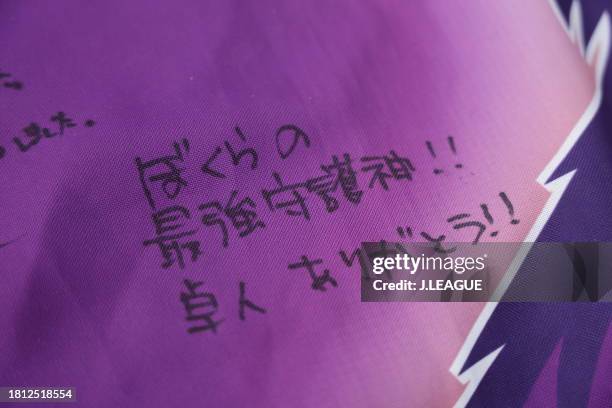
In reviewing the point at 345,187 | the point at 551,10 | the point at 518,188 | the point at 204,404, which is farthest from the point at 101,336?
the point at 551,10

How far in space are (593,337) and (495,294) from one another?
90mm

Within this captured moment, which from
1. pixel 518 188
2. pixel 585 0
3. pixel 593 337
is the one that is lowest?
pixel 593 337

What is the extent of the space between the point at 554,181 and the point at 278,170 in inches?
8.9

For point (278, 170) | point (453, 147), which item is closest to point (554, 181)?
point (453, 147)

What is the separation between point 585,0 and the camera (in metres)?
0.49

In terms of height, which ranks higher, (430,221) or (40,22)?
(40,22)

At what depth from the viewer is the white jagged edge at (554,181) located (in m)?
0.42

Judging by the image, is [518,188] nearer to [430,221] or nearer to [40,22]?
[430,221]

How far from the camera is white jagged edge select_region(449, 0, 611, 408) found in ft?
1.39

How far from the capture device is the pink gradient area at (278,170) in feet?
1.34

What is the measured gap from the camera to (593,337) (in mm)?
436

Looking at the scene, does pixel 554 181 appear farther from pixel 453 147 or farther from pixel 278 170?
pixel 278 170

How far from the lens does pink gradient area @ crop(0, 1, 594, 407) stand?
0.41 metres

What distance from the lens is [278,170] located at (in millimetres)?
434
